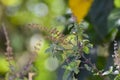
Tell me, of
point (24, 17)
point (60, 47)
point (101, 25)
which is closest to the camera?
point (60, 47)

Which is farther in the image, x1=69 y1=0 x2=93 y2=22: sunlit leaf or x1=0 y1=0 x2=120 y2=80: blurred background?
x1=0 y1=0 x2=120 y2=80: blurred background

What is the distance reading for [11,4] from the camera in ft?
11.1

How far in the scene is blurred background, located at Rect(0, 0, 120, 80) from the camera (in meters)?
1.77

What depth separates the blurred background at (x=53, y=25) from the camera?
1.77 m

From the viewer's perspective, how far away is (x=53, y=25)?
5.57 feet

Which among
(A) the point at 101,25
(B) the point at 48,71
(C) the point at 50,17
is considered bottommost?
(B) the point at 48,71

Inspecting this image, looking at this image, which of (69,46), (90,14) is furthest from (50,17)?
(69,46)

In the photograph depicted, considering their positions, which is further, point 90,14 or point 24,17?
point 24,17

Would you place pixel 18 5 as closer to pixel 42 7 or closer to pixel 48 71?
pixel 42 7

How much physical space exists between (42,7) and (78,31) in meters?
2.08

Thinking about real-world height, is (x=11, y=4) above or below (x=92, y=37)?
above

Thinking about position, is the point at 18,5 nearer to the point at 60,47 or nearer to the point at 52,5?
the point at 52,5

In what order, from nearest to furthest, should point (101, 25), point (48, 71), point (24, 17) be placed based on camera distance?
point (101, 25) → point (48, 71) → point (24, 17)

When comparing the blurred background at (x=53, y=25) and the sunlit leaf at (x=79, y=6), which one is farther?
the blurred background at (x=53, y=25)
